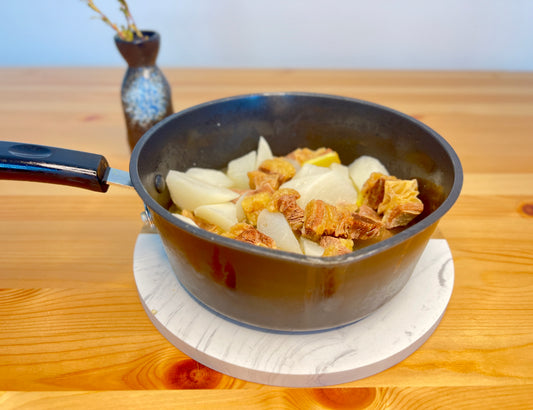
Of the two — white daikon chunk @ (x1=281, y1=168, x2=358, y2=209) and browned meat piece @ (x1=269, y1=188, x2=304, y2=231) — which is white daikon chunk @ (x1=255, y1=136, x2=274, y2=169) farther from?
browned meat piece @ (x1=269, y1=188, x2=304, y2=231)

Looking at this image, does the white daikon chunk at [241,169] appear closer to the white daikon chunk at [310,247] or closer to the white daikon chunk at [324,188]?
the white daikon chunk at [324,188]

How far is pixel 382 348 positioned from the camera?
0.75m

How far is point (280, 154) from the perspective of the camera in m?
1.19

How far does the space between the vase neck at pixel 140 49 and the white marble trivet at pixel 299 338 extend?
712 mm

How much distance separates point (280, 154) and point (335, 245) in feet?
1.55

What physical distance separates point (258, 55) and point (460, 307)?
6.09ft

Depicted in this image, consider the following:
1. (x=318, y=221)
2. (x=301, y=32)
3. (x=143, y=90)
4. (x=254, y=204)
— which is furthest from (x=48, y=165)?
(x=301, y=32)

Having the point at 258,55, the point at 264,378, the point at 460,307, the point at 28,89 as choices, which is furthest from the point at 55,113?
the point at 460,307

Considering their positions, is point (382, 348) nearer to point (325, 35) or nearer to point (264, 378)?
point (264, 378)

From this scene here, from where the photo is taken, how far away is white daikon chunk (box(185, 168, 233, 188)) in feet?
3.46

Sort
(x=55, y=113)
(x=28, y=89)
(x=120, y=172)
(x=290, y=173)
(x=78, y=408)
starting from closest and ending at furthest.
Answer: (x=78, y=408) < (x=120, y=172) < (x=290, y=173) < (x=55, y=113) < (x=28, y=89)

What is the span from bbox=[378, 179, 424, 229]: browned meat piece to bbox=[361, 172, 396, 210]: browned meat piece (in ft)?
0.10

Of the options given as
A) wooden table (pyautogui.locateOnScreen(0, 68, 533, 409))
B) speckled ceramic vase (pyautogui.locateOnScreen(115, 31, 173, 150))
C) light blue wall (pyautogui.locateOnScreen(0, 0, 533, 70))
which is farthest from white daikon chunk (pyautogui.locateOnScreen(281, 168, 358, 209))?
light blue wall (pyautogui.locateOnScreen(0, 0, 533, 70))

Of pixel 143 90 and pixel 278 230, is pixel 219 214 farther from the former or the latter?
pixel 143 90
